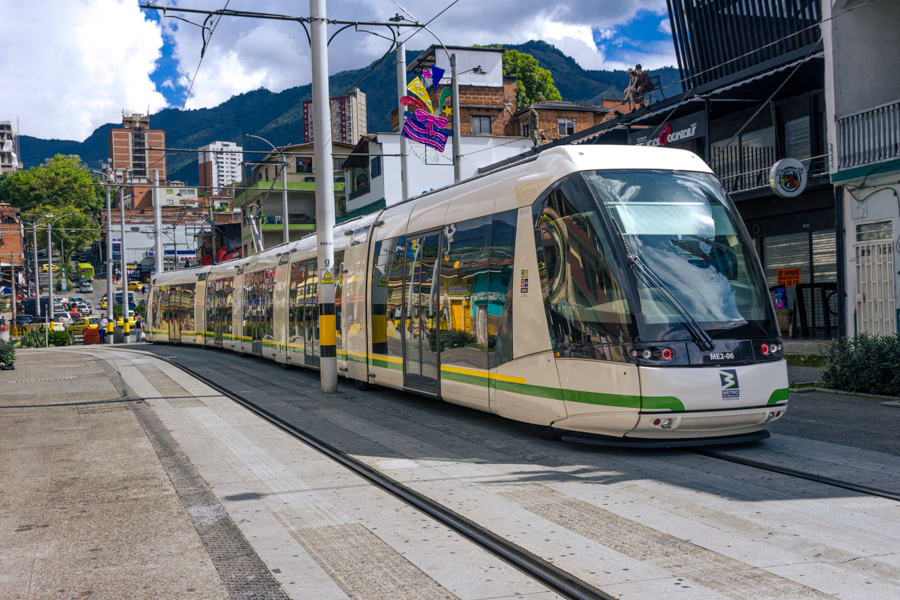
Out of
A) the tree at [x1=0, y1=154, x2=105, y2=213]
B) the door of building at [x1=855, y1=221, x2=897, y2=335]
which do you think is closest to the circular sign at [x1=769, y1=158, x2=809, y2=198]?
the door of building at [x1=855, y1=221, x2=897, y2=335]

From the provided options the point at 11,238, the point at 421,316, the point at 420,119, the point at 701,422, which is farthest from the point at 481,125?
the point at 11,238

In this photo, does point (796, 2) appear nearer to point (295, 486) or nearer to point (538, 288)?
point (538, 288)

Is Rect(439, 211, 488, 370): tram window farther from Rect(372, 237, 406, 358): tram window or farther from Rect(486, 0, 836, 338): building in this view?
Rect(486, 0, 836, 338): building

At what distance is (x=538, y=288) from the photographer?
9.05 metres

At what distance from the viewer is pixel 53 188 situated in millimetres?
117688

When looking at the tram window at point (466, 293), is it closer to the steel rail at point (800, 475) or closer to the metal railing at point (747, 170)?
the steel rail at point (800, 475)

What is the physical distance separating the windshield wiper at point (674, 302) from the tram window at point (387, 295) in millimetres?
5379

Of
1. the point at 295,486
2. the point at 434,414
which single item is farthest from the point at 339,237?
the point at 295,486

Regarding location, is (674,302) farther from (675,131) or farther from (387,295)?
(675,131)

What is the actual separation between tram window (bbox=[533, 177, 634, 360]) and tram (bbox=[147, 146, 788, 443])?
0.02 m

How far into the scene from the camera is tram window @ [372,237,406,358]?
1295 centimetres

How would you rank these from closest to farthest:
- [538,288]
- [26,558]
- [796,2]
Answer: [26,558], [538,288], [796,2]

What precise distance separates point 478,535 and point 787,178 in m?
13.1

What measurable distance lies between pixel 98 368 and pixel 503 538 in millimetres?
19336
